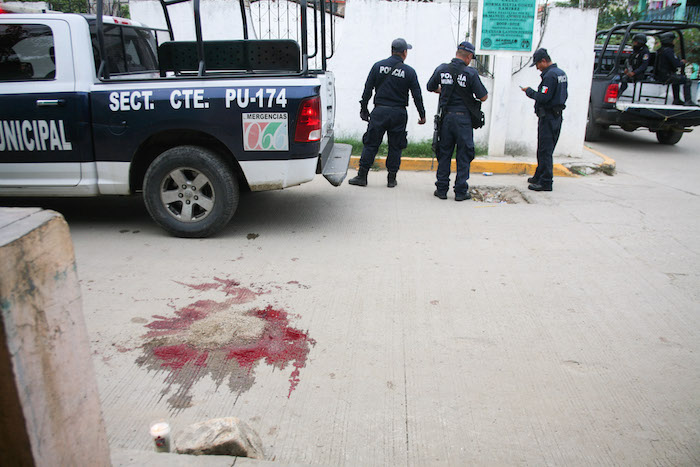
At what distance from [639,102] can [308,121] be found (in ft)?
28.8

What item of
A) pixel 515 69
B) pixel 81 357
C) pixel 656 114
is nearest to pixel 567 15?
pixel 515 69

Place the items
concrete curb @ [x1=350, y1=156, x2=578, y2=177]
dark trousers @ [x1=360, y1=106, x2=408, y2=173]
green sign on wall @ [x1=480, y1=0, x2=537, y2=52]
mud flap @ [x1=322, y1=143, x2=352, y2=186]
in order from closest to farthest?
mud flap @ [x1=322, y1=143, x2=352, y2=186] → dark trousers @ [x1=360, y1=106, x2=408, y2=173] → green sign on wall @ [x1=480, y1=0, x2=537, y2=52] → concrete curb @ [x1=350, y1=156, x2=578, y2=177]

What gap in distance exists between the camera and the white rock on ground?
2227 millimetres

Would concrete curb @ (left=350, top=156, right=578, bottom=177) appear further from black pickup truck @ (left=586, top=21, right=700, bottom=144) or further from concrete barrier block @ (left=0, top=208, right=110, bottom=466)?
concrete barrier block @ (left=0, top=208, right=110, bottom=466)


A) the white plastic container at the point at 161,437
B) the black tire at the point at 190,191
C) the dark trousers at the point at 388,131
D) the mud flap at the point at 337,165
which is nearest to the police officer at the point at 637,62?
the dark trousers at the point at 388,131

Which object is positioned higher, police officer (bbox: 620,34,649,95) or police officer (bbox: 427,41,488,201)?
police officer (bbox: 620,34,649,95)

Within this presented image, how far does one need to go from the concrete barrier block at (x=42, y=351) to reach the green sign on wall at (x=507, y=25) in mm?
7880

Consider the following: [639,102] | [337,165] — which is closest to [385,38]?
[337,165]

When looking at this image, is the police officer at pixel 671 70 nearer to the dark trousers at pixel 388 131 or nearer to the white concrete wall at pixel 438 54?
the white concrete wall at pixel 438 54

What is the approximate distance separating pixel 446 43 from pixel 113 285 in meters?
6.74

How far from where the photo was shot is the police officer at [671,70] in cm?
1055

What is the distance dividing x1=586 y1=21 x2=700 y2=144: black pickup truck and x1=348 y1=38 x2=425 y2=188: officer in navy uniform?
519 centimetres

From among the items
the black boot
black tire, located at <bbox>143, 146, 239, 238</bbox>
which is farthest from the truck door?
the black boot

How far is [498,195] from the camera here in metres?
7.19
